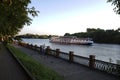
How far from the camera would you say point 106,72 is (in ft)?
44.5

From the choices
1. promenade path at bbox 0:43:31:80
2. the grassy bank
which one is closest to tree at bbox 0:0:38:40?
promenade path at bbox 0:43:31:80

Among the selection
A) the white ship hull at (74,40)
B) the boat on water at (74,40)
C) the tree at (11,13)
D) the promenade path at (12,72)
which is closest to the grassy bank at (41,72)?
the promenade path at (12,72)

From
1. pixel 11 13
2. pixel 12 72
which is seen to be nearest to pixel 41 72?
pixel 12 72

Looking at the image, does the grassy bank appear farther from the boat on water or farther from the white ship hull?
the white ship hull

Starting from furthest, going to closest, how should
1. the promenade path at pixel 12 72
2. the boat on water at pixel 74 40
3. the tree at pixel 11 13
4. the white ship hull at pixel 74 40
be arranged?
the white ship hull at pixel 74 40
the boat on water at pixel 74 40
the promenade path at pixel 12 72
the tree at pixel 11 13

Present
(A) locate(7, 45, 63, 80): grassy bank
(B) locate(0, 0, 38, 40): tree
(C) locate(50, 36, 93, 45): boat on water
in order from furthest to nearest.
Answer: (C) locate(50, 36, 93, 45): boat on water → (A) locate(7, 45, 63, 80): grassy bank → (B) locate(0, 0, 38, 40): tree

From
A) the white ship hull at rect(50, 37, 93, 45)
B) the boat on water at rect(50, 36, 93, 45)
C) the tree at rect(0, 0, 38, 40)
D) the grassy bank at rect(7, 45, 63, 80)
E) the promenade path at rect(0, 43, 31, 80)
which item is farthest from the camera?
the white ship hull at rect(50, 37, 93, 45)

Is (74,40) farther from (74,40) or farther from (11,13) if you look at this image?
(11,13)

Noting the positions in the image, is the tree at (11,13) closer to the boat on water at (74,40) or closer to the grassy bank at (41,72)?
the grassy bank at (41,72)

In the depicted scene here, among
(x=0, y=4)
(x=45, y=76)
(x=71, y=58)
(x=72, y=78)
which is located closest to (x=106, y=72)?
(x=72, y=78)

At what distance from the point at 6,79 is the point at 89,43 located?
112 meters

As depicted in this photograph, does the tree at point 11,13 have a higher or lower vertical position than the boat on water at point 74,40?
higher

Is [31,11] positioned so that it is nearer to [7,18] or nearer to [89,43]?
[7,18]

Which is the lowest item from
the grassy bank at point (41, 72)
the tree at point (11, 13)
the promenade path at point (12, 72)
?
the grassy bank at point (41, 72)
